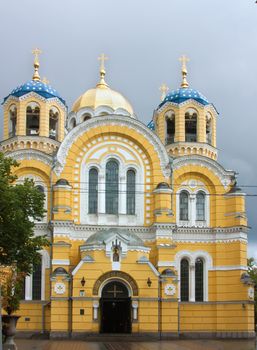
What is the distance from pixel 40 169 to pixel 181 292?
12.4 metres

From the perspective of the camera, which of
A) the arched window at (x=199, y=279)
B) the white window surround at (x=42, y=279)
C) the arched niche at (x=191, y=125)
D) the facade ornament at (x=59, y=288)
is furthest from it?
the arched niche at (x=191, y=125)

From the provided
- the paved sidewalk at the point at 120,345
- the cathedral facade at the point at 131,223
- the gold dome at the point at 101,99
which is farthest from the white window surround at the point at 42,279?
the gold dome at the point at 101,99

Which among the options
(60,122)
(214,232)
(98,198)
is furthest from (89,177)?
(214,232)

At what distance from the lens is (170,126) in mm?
50312

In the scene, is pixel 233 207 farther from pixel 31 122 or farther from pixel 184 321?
pixel 31 122

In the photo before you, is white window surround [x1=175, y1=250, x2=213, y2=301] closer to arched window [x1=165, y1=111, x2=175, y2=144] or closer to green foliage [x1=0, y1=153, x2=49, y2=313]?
arched window [x1=165, y1=111, x2=175, y2=144]

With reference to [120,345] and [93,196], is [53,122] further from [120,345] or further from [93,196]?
[120,345]

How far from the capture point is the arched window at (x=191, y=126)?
161ft

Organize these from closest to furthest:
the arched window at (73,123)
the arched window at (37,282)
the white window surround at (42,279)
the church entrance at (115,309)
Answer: the church entrance at (115,309), the white window surround at (42,279), the arched window at (37,282), the arched window at (73,123)

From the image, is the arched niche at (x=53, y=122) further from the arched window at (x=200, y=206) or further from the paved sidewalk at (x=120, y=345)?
the paved sidewalk at (x=120, y=345)

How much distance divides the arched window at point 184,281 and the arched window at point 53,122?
12.7 metres

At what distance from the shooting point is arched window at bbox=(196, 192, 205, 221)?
46.9m

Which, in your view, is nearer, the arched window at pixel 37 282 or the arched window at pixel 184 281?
the arched window at pixel 37 282

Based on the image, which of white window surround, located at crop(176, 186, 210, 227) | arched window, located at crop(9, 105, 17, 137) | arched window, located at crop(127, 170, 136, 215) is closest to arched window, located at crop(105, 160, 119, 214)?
arched window, located at crop(127, 170, 136, 215)
